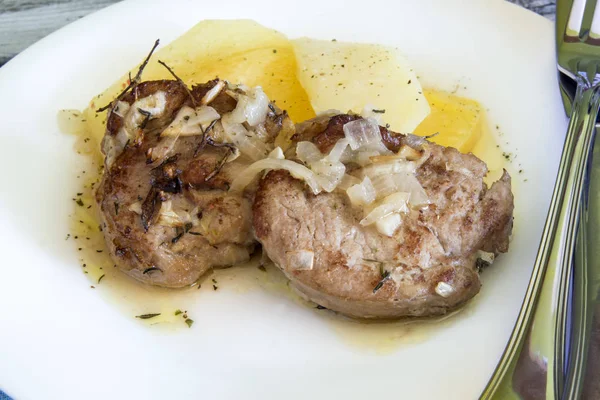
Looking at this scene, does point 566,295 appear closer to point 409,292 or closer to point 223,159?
point 409,292

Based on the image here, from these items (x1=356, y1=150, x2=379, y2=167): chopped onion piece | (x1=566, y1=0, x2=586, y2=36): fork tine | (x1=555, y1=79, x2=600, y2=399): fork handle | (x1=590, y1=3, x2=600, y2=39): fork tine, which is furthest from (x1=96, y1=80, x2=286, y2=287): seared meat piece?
(x1=590, y1=3, x2=600, y2=39): fork tine

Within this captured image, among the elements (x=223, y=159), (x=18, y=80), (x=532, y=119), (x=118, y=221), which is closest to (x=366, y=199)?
(x=223, y=159)

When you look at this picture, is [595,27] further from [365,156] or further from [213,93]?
[213,93]

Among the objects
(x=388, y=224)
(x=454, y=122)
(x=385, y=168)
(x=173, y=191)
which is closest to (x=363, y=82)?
(x=454, y=122)

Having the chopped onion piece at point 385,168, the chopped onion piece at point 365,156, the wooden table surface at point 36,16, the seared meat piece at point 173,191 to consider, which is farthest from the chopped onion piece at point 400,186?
the wooden table surface at point 36,16

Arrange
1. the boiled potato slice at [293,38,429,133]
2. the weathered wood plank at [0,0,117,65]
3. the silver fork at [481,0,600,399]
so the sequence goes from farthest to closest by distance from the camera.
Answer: the weathered wood plank at [0,0,117,65] < the boiled potato slice at [293,38,429,133] < the silver fork at [481,0,600,399]

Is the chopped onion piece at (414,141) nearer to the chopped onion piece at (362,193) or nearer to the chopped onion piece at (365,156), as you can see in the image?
the chopped onion piece at (365,156)

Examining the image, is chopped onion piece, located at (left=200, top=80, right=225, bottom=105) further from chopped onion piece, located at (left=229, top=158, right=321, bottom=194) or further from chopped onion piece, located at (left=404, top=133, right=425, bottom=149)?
chopped onion piece, located at (left=404, top=133, right=425, bottom=149)
